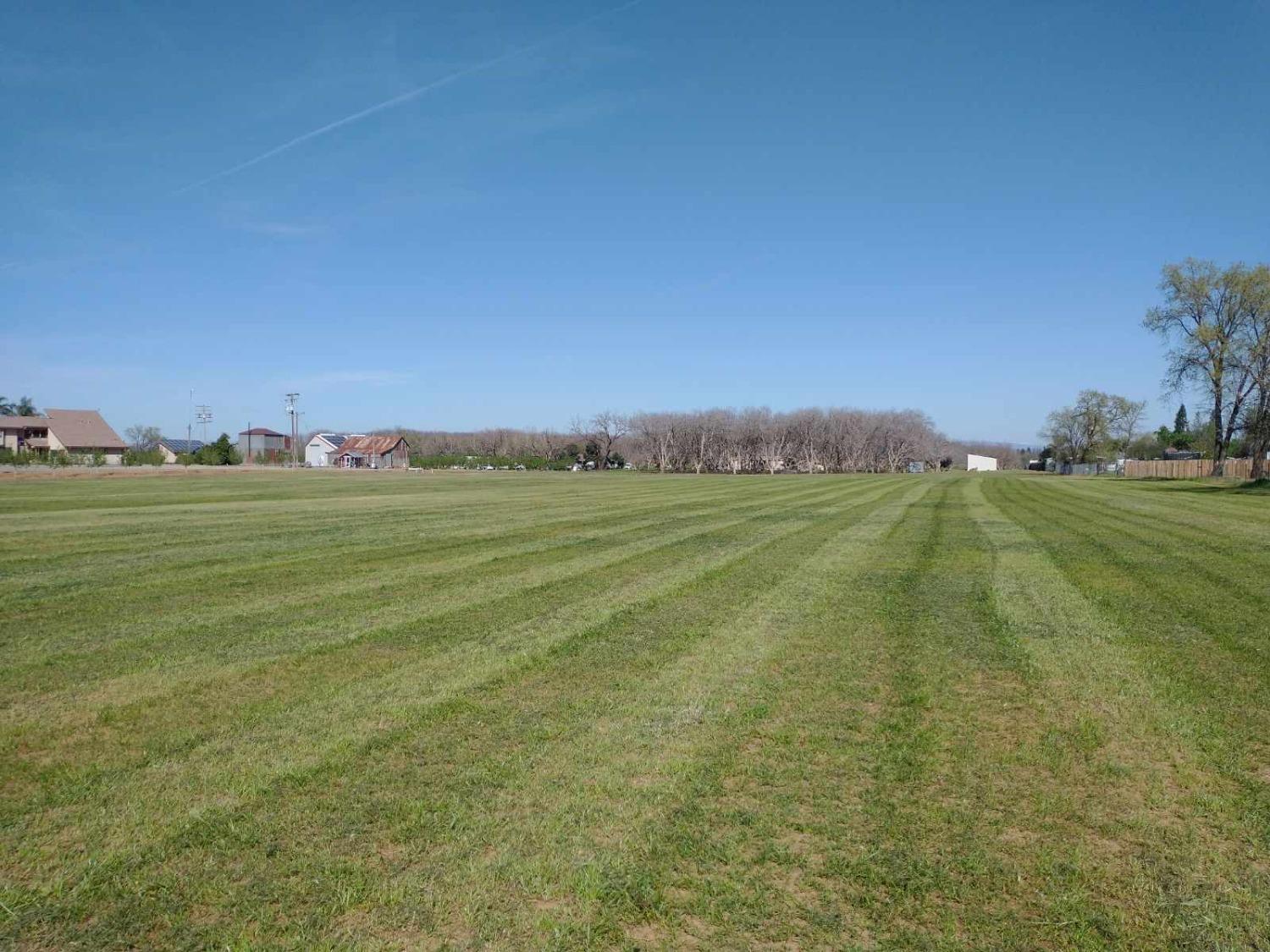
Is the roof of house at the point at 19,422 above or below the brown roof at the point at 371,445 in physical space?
above

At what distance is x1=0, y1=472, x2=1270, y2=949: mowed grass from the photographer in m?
3.01

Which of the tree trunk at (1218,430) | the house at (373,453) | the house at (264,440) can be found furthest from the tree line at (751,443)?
the tree trunk at (1218,430)

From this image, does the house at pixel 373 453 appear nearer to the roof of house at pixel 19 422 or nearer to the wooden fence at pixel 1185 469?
the roof of house at pixel 19 422

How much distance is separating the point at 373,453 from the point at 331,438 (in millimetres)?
19666

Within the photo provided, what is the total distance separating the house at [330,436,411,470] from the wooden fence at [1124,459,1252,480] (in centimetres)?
9022

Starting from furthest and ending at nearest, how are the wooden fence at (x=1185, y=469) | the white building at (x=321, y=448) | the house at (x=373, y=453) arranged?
the white building at (x=321, y=448)
the house at (x=373, y=453)
the wooden fence at (x=1185, y=469)

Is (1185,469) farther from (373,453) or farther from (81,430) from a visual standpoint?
(81,430)

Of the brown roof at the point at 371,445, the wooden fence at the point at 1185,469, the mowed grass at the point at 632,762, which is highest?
the brown roof at the point at 371,445

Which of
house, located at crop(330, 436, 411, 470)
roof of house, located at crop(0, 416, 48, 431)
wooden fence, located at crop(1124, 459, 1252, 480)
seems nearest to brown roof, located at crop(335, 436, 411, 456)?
house, located at crop(330, 436, 411, 470)

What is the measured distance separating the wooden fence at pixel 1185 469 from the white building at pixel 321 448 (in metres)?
109

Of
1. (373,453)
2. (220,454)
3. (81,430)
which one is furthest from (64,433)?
(373,453)

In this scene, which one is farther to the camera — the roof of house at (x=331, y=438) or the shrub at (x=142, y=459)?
the roof of house at (x=331, y=438)

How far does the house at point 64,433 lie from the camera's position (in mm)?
80625

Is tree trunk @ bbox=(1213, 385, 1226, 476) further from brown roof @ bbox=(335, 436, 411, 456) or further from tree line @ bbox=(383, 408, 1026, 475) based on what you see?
brown roof @ bbox=(335, 436, 411, 456)
